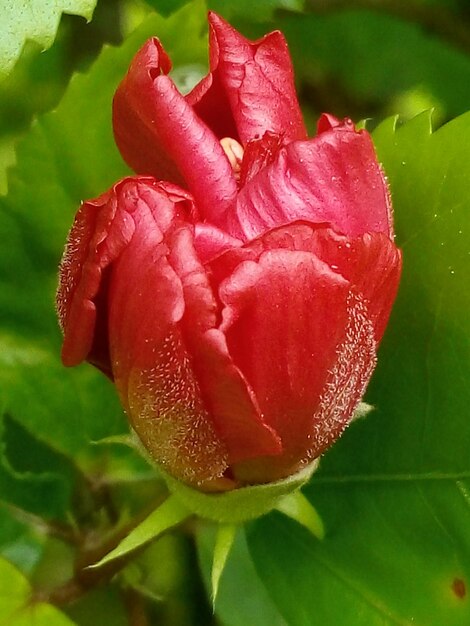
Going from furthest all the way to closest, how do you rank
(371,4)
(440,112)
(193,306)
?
(440,112) < (371,4) < (193,306)

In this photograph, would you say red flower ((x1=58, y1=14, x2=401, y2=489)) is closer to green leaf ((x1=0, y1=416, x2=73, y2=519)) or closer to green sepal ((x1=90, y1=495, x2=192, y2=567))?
green sepal ((x1=90, y1=495, x2=192, y2=567))

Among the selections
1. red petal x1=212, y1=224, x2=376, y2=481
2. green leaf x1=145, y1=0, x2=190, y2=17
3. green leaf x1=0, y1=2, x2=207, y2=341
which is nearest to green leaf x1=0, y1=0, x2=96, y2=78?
green leaf x1=0, y1=2, x2=207, y2=341

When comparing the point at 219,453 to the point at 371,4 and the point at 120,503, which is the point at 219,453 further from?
the point at 371,4

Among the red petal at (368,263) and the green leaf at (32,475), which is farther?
the green leaf at (32,475)

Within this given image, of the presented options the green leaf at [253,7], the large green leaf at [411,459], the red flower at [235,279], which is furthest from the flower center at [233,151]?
the green leaf at [253,7]

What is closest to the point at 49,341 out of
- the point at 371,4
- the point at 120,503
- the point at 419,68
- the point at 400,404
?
the point at 120,503

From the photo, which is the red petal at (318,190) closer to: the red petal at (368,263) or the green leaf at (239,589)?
the red petal at (368,263)
